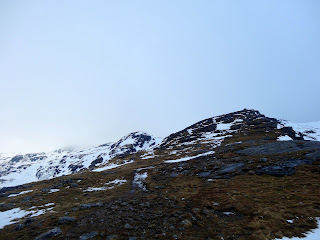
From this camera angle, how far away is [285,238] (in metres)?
13.4

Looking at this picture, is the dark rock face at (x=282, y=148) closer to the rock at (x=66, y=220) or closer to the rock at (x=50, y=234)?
the rock at (x=66, y=220)

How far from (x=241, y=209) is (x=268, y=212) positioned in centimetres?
254

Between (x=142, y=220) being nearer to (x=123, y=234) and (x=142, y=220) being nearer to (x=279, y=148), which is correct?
(x=123, y=234)

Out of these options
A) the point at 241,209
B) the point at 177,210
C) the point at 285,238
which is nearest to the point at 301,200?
the point at 241,209

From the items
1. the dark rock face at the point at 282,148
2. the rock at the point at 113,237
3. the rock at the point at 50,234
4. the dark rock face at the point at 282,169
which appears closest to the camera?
the rock at the point at 113,237

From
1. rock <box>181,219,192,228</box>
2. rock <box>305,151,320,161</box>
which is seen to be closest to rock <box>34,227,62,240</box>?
rock <box>181,219,192,228</box>

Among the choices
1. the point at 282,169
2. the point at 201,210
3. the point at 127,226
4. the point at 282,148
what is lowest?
the point at 127,226

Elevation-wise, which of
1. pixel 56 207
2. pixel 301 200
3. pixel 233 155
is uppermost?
pixel 233 155

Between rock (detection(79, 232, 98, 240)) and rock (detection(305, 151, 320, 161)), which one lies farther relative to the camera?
rock (detection(305, 151, 320, 161))

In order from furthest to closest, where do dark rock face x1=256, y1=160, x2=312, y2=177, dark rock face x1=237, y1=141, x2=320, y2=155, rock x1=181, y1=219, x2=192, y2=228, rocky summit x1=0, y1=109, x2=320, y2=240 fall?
dark rock face x1=237, y1=141, x2=320, y2=155 < dark rock face x1=256, y1=160, x2=312, y2=177 < rock x1=181, y1=219, x2=192, y2=228 < rocky summit x1=0, y1=109, x2=320, y2=240

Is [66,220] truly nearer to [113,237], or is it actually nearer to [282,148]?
[113,237]

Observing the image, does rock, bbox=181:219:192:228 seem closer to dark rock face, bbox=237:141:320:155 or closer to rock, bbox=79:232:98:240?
rock, bbox=79:232:98:240

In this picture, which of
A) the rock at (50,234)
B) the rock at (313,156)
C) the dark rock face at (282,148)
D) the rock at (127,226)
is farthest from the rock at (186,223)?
the dark rock face at (282,148)

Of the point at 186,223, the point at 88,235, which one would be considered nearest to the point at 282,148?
the point at 186,223
